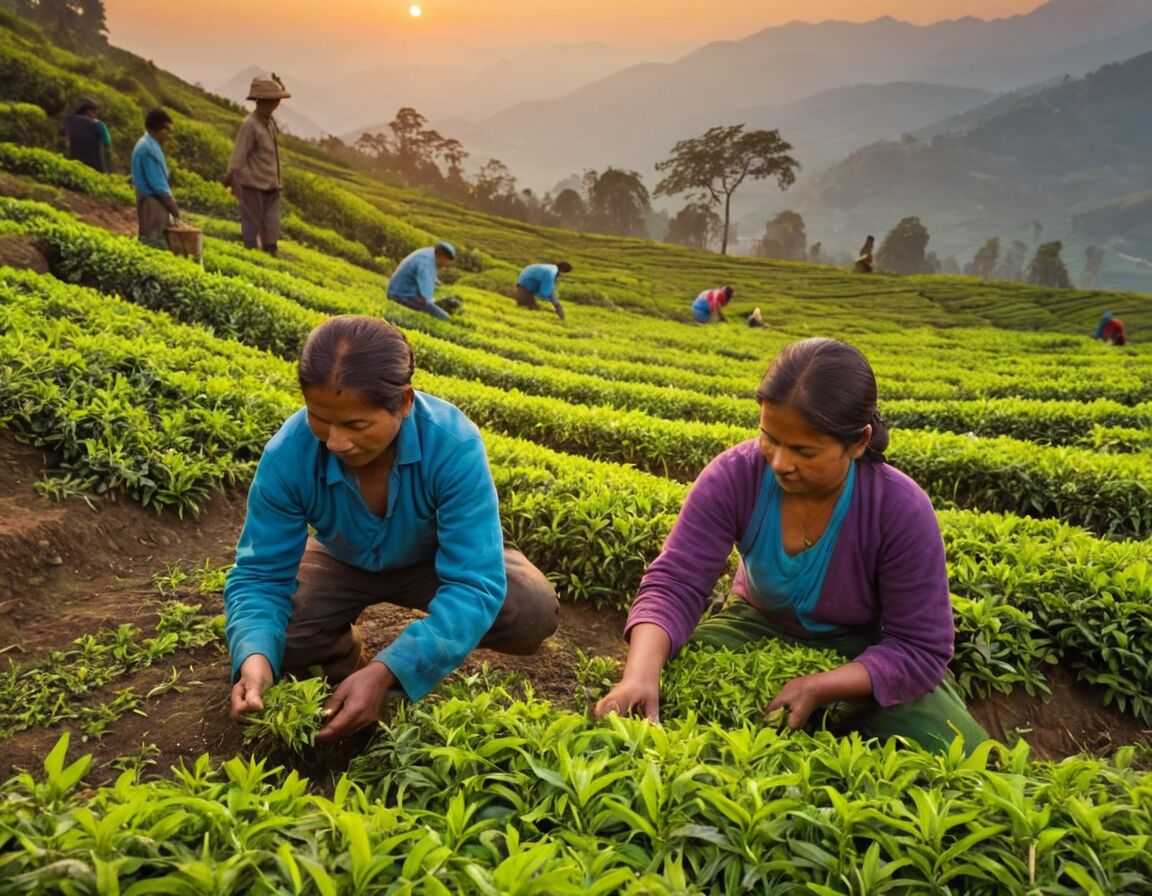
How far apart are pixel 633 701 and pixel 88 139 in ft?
55.0

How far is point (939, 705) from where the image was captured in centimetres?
262

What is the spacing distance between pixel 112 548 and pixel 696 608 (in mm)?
3188

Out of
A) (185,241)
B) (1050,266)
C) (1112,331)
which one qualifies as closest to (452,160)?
(1050,266)

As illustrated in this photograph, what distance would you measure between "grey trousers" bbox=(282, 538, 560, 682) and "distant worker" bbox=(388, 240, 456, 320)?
9046 millimetres

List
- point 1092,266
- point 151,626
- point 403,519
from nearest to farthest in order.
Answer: point 403,519, point 151,626, point 1092,266

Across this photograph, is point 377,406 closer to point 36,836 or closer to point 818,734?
point 36,836

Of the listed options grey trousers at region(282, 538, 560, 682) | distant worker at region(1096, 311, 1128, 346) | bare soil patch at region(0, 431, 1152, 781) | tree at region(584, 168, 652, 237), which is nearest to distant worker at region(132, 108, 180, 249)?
bare soil patch at region(0, 431, 1152, 781)

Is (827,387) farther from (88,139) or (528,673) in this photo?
(88,139)

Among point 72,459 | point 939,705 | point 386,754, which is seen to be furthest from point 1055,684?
point 72,459

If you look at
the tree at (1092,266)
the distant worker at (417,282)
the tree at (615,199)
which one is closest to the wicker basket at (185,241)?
the distant worker at (417,282)

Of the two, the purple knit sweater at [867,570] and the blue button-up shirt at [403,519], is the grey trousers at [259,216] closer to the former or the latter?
the blue button-up shirt at [403,519]

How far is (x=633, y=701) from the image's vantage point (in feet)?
7.57

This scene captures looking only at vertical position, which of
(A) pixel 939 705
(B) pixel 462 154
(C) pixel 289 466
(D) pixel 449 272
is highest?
(B) pixel 462 154

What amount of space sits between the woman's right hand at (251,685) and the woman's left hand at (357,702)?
21 cm
